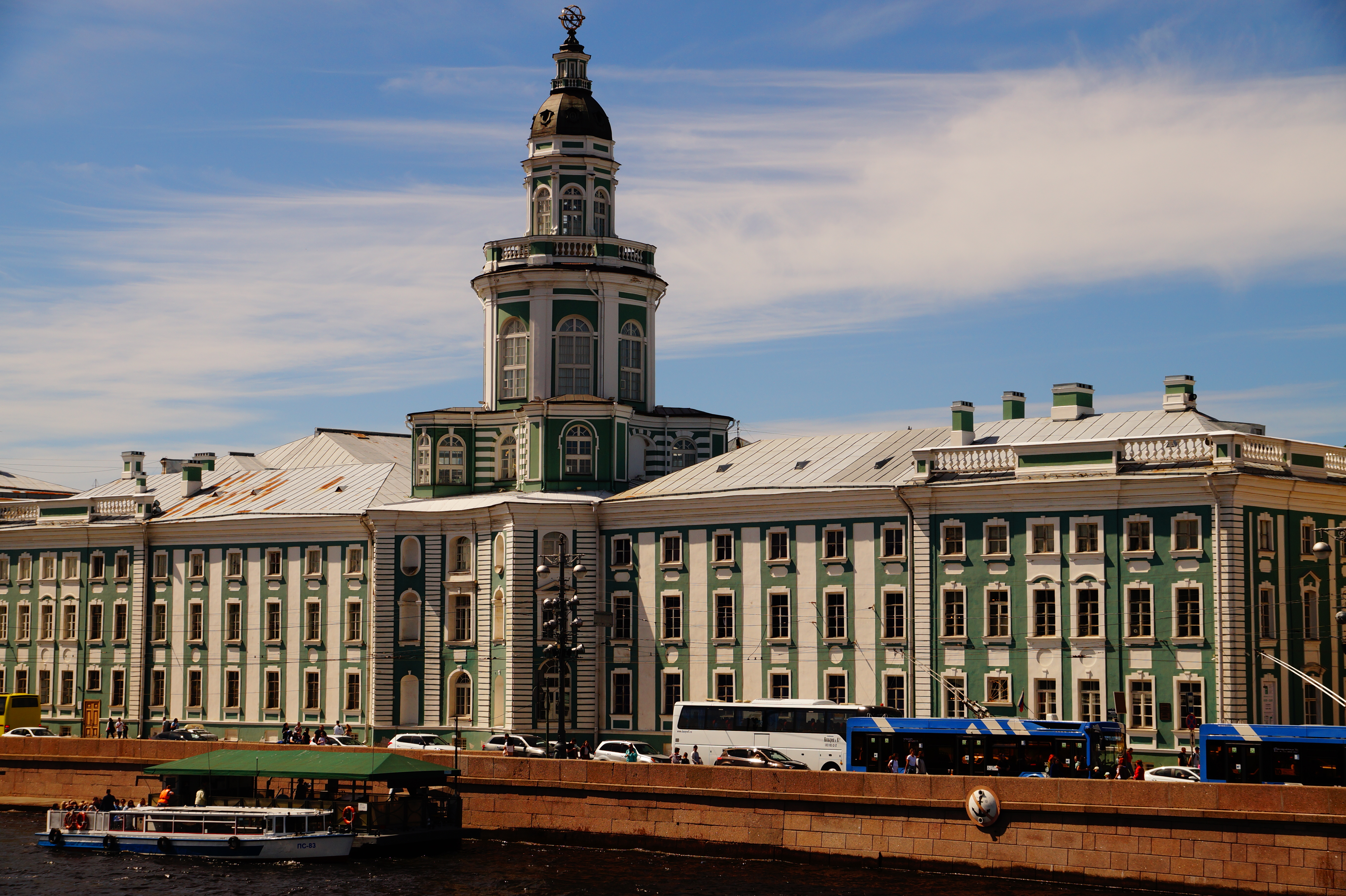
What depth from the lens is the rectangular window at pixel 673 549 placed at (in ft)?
237

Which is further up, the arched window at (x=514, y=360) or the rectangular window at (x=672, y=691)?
the arched window at (x=514, y=360)

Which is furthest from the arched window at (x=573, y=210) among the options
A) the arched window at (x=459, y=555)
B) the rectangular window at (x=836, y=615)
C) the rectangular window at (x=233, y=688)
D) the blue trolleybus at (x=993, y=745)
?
the blue trolleybus at (x=993, y=745)

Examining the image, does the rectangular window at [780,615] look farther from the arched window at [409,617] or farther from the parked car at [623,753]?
the arched window at [409,617]

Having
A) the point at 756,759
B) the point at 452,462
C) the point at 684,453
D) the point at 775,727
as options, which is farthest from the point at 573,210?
the point at 756,759

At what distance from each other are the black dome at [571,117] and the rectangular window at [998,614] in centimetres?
2887

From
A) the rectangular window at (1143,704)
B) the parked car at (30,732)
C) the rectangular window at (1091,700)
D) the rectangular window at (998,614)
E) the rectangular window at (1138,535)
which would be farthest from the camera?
the parked car at (30,732)

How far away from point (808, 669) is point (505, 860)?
16594 millimetres

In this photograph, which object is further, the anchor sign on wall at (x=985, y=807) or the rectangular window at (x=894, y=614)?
the rectangular window at (x=894, y=614)

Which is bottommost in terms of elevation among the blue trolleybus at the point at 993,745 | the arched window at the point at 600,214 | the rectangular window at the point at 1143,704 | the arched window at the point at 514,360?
the blue trolleybus at the point at 993,745

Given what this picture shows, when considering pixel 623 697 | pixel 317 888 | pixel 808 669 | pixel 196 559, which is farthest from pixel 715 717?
pixel 196 559

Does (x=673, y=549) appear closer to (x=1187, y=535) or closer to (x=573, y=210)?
(x=573, y=210)

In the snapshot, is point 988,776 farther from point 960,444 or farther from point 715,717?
point 960,444

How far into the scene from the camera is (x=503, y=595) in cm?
7369

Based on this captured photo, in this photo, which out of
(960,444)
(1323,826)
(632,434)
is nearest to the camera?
(1323,826)
